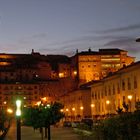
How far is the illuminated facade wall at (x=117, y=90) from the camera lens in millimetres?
61938

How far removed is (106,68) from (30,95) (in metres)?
33.2

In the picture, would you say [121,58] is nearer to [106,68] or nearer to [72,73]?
[106,68]

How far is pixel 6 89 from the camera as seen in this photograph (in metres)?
163

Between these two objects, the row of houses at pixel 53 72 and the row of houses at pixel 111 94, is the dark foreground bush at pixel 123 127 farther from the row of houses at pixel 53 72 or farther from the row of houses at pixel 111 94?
the row of houses at pixel 53 72

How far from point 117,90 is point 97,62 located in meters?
105

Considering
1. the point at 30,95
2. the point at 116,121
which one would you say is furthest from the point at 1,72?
the point at 116,121

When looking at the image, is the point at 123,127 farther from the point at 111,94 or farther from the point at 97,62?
the point at 97,62

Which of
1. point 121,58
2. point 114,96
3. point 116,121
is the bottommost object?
point 116,121

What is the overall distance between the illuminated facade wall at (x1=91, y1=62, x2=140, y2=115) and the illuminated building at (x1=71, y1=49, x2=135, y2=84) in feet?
→ 264

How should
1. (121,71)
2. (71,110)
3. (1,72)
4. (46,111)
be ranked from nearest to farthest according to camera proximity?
(46,111) → (121,71) → (71,110) → (1,72)

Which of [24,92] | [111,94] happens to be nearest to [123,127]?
[111,94]

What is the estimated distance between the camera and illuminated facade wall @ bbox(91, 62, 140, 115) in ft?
203

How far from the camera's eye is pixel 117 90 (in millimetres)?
71625

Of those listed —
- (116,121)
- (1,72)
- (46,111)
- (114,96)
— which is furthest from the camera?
(1,72)
